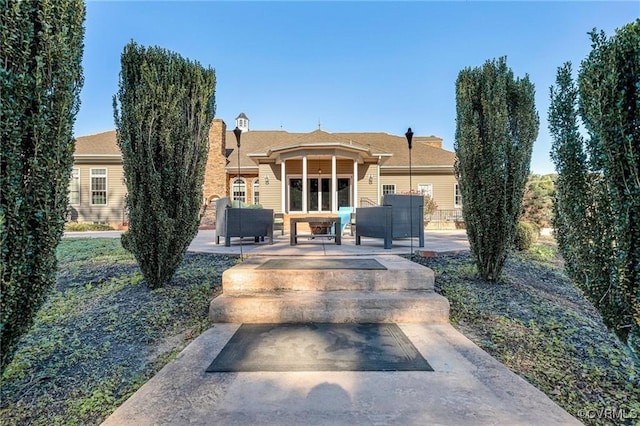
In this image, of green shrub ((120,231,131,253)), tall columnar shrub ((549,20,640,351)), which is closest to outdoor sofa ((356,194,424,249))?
tall columnar shrub ((549,20,640,351))

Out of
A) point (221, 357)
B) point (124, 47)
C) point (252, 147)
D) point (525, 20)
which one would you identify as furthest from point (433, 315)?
point (252, 147)

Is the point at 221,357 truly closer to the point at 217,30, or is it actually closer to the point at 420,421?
the point at 420,421

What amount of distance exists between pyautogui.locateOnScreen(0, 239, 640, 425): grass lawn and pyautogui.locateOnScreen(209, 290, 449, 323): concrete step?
0.20m

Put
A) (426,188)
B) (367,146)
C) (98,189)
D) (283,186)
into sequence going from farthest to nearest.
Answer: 1. (426,188)
2. (98,189)
3. (367,146)
4. (283,186)

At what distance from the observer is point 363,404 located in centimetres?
155

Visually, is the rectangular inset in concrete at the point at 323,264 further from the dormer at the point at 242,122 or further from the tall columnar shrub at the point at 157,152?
the dormer at the point at 242,122

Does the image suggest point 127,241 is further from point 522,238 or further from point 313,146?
point 313,146

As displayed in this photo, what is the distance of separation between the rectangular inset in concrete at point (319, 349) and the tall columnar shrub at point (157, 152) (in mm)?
1390

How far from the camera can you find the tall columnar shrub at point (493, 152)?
339cm

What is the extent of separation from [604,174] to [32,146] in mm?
3081

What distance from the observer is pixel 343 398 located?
161 cm

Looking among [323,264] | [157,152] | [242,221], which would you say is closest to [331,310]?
[323,264]

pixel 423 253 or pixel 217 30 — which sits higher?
pixel 217 30

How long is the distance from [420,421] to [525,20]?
347 inches
